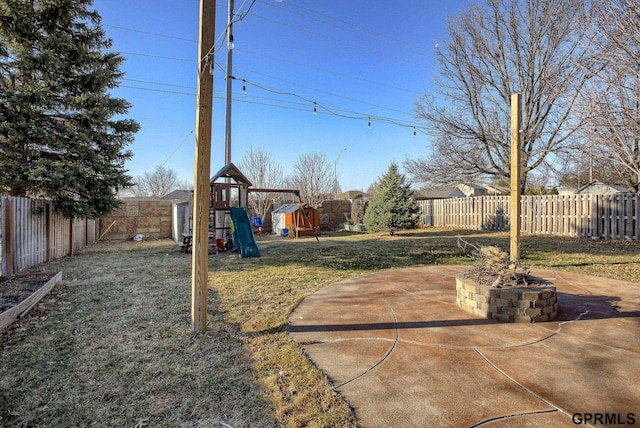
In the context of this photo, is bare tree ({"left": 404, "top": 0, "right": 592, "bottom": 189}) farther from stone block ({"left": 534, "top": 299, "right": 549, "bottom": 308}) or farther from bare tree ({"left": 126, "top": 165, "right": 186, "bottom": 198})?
bare tree ({"left": 126, "top": 165, "right": 186, "bottom": 198})

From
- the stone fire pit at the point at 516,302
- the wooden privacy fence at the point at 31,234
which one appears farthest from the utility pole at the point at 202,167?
the wooden privacy fence at the point at 31,234

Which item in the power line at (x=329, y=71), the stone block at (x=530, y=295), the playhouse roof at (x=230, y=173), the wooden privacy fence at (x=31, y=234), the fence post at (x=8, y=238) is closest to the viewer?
the stone block at (x=530, y=295)

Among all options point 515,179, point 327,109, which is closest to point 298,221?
point 327,109

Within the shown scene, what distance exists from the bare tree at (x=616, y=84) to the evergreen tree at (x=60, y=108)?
987 cm

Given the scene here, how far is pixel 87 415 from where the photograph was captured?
180cm

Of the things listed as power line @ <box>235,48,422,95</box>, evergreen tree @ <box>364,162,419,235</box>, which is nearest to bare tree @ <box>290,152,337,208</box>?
evergreen tree @ <box>364,162,419,235</box>

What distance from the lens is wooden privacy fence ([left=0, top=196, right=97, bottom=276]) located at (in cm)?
541

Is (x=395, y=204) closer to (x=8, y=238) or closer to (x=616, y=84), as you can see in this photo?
(x=616, y=84)

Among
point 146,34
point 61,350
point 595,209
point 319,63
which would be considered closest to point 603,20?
point 61,350

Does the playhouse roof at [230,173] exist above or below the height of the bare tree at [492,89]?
below

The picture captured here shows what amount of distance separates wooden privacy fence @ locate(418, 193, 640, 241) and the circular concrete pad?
7.26 metres

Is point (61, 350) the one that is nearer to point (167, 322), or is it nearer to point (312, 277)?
point (167, 322)

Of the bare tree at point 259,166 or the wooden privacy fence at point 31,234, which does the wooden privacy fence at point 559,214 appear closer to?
the bare tree at point 259,166

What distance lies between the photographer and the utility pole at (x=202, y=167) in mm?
2965
